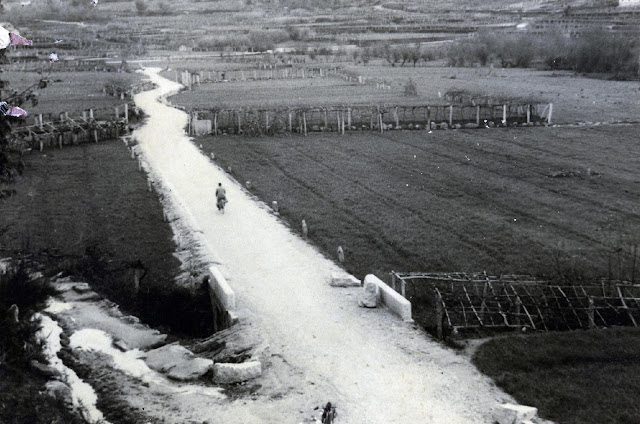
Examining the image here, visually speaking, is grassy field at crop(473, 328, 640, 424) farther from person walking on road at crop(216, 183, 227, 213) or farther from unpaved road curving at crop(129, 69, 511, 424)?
person walking on road at crop(216, 183, 227, 213)

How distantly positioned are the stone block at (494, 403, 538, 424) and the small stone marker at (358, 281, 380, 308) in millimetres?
5397

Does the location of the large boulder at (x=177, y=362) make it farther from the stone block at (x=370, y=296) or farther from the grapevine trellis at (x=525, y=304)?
the grapevine trellis at (x=525, y=304)

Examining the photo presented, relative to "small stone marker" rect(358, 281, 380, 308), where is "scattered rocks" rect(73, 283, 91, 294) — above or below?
below

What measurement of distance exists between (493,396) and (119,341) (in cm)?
807

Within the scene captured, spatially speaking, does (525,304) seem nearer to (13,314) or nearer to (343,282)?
(343,282)

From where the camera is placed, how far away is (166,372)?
49.0ft

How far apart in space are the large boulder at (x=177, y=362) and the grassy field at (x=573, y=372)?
5327mm

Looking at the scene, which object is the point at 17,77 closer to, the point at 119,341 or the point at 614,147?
the point at 614,147

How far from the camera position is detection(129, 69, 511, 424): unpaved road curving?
42.8 feet

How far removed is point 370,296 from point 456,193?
1297 cm

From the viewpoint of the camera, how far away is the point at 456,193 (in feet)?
96.7

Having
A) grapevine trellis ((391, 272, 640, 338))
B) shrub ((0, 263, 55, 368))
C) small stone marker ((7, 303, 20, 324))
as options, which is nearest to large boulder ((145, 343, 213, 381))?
shrub ((0, 263, 55, 368))

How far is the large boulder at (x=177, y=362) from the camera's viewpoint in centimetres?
1467

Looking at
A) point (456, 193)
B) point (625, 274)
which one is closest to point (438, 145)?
point (456, 193)
